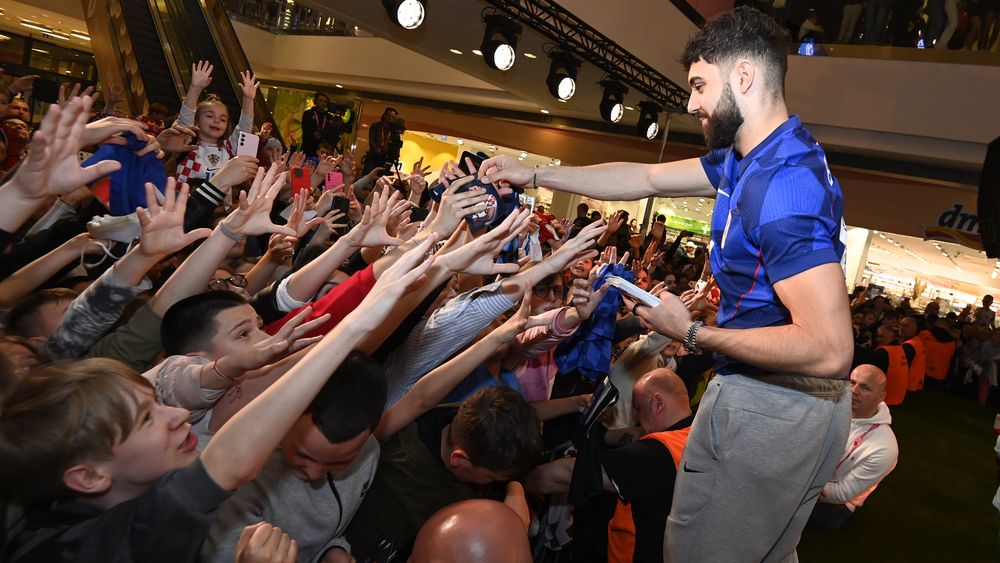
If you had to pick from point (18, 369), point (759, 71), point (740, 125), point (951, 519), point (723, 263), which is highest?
point (759, 71)

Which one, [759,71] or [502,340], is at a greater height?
[759,71]

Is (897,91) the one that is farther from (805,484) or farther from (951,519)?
(805,484)

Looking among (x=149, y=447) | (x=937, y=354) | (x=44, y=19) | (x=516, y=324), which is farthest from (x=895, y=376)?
(x=44, y=19)

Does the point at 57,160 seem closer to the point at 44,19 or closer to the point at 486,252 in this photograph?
Answer: the point at 486,252

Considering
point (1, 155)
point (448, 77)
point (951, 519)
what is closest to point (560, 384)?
point (1, 155)

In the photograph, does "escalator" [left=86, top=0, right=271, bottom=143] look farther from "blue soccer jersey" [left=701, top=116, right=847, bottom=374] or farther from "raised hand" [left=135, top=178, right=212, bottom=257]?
"blue soccer jersey" [left=701, top=116, right=847, bottom=374]

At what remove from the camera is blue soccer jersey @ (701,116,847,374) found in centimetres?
148

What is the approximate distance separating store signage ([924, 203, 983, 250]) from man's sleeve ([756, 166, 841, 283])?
1216 centimetres

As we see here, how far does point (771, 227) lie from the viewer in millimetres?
1503

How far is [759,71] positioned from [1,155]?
13.5 ft

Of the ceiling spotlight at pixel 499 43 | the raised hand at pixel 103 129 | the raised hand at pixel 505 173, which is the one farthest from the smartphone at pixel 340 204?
the ceiling spotlight at pixel 499 43

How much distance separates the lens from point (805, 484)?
1.69 meters

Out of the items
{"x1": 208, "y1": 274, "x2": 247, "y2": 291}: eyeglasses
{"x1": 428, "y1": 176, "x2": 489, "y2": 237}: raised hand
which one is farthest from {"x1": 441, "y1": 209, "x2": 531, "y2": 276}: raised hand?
{"x1": 208, "y1": 274, "x2": 247, "y2": 291}: eyeglasses

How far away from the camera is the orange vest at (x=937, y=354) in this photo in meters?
12.4
